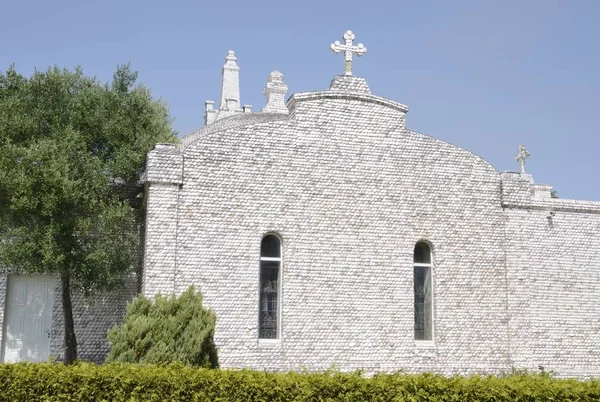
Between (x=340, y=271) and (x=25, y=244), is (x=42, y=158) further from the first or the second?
(x=340, y=271)

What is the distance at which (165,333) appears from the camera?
15.1 m

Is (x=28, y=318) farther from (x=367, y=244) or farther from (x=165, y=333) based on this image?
(x=367, y=244)

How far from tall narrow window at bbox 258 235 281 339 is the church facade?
1.5 inches

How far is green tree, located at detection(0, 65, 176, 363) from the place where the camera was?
58.0 feet

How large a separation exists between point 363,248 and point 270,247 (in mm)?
2574

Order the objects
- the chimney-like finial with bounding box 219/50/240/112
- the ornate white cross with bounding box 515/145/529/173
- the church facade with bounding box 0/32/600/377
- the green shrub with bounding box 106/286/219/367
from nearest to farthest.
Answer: the green shrub with bounding box 106/286/219/367, the church facade with bounding box 0/32/600/377, the ornate white cross with bounding box 515/145/529/173, the chimney-like finial with bounding box 219/50/240/112

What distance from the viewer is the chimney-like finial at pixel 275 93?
1220 inches

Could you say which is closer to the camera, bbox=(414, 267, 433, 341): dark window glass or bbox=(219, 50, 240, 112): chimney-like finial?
bbox=(414, 267, 433, 341): dark window glass

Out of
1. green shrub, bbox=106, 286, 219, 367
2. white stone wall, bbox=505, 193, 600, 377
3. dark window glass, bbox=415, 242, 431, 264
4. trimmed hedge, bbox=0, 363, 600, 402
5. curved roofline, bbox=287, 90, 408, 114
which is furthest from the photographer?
white stone wall, bbox=505, 193, 600, 377

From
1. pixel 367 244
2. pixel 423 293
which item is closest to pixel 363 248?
pixel 367 244

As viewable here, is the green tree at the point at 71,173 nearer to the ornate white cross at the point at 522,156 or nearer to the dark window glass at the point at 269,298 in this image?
the dark window glass at the point at 269,298

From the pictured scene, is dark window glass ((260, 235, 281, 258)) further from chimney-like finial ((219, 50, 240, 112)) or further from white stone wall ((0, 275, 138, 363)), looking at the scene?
chimney-like finial ((219, 50, 240, 112))

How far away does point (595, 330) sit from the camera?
72.1 feet

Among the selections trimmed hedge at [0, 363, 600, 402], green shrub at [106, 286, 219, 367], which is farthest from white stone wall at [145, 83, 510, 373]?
trimmed hedge at [0, 363, 600, 402]
